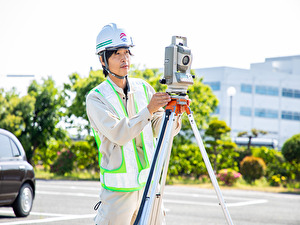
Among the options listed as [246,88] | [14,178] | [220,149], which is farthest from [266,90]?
[14,178]

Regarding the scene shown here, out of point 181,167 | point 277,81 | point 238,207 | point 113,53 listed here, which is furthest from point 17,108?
point 277,81

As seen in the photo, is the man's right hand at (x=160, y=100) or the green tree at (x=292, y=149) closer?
the man's right hand at (x=160, y=100)

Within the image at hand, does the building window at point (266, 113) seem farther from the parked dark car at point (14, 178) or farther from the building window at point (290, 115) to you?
the parked dark car at point (14, 178)

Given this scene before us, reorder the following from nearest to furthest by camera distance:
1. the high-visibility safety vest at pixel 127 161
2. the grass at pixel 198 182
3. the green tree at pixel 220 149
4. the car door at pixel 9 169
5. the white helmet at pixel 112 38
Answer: the high-visibility safety vest at pixel 127 161 → the white helmet at pixel 112 38 → the car door at pixel 9 169 → the grass at pixel 198 182 → the green tree at pixel 220 149

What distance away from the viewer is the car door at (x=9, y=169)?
905cm

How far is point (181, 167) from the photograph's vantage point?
23953 mm

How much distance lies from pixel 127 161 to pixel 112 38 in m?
0.84

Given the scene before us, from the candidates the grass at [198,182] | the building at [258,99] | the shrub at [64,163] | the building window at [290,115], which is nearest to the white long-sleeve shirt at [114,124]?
the grass at [198,182]

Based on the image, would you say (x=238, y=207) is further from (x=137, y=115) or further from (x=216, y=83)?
(x=216, y=83)

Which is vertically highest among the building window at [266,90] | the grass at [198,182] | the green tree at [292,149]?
the building window at [266,90]

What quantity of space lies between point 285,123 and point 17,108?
45.8 metres

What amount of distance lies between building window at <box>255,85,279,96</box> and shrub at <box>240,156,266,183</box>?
133 ft

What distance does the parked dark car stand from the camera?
9.12 m

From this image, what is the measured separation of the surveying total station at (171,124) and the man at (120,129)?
9 centimetres
